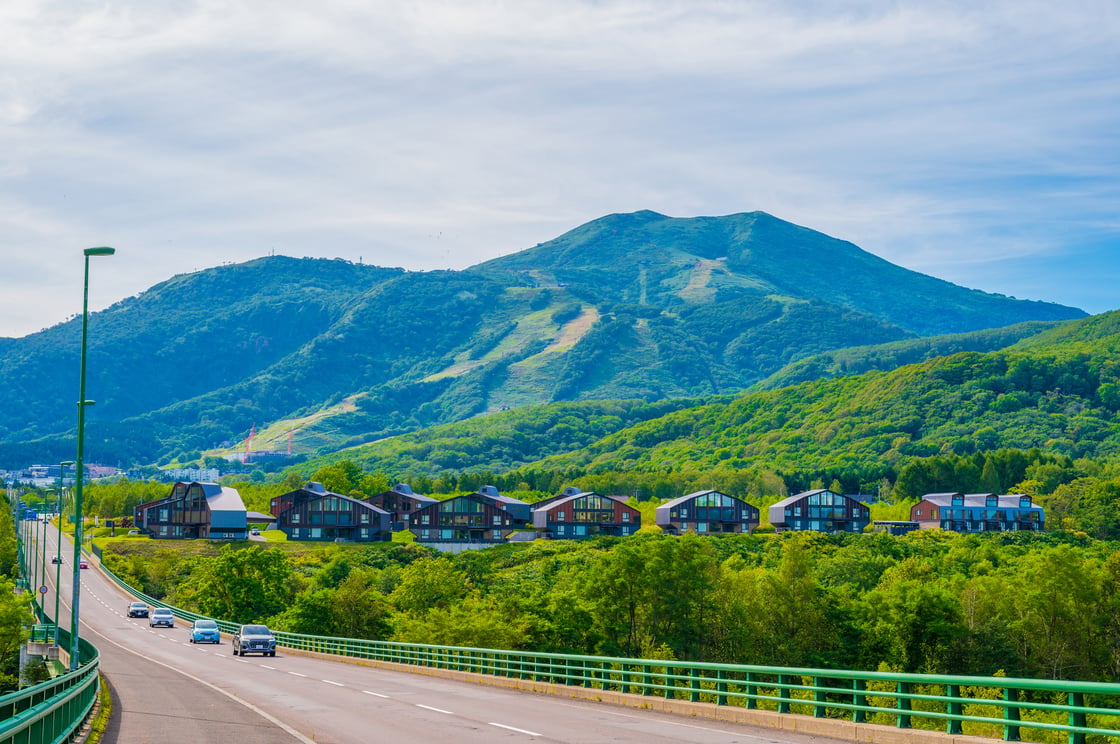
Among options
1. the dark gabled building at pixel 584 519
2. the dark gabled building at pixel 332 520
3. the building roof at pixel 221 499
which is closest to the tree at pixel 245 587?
the dark gabled building at pixel 332 520

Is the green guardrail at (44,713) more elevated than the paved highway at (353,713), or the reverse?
the green guardrail at (44,713)

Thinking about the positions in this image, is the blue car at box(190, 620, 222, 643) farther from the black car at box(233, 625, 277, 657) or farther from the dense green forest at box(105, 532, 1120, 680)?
the black car at box(233, 625, 277, 657)

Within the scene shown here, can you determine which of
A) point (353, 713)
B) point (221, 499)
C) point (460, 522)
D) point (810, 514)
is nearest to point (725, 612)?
point (353, 713)

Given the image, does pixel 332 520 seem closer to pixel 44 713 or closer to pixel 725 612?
pixel 725 612

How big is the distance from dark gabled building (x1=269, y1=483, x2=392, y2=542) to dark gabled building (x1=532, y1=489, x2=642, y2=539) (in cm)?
2550

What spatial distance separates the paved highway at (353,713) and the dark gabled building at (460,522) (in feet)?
433

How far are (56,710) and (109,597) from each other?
10319 centimetres

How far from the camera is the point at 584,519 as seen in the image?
7431 inches

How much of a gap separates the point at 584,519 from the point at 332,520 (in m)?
40.1

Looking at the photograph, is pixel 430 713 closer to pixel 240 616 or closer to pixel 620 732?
pixel 620 732

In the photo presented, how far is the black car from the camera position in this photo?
193ft

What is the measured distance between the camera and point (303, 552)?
156 meters

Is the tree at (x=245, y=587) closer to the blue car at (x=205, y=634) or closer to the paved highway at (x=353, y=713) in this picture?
the blue car at (x=205, y=634)

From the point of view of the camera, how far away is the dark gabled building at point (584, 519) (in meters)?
188
